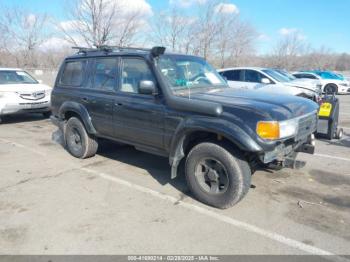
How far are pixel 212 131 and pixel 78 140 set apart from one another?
10.8 feet

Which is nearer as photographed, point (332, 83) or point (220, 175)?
point (220, 175)

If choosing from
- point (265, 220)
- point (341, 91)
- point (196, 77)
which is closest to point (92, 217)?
point (265, 220)

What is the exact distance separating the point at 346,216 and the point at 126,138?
321cm

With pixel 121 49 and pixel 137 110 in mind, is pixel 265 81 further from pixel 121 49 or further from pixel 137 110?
pixel 137 110

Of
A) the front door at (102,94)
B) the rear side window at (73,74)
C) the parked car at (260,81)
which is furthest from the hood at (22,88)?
the parked car at (260,81)

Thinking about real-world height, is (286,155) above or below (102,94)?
below

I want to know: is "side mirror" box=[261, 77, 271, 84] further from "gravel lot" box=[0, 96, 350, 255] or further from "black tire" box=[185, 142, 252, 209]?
"black tire" box=[185, 142, 252, 209]

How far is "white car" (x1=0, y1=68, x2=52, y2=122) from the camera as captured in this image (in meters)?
9.12

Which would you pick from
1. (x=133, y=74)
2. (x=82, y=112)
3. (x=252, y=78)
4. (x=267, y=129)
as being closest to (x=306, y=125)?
(x=267, y=129)

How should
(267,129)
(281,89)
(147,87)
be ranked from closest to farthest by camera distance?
(267,129), (147,87), (281,89)

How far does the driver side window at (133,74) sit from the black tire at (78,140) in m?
1.42

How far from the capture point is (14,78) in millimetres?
10109

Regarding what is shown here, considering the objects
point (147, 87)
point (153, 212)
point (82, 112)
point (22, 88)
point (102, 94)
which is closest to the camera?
point (153, 212)

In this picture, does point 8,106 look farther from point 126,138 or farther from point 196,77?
point 196,77
